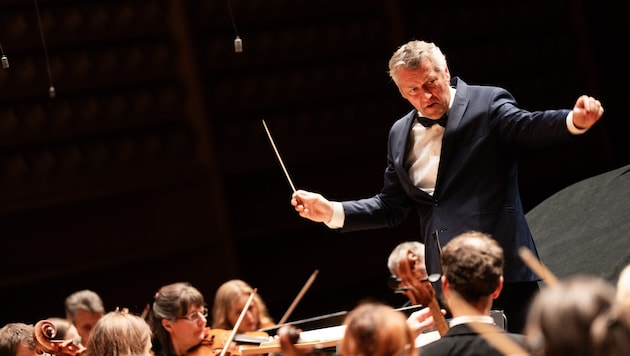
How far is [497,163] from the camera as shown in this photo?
10.6 ft

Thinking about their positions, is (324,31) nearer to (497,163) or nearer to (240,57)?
(240,57)

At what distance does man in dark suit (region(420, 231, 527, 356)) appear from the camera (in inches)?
91.1

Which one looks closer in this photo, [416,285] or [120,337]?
[416,285]

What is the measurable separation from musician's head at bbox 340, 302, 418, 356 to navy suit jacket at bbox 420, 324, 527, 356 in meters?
0.22

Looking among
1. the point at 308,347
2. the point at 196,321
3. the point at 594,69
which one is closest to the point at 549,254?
the point at 196,321

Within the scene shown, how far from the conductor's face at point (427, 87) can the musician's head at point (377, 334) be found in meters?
1.33

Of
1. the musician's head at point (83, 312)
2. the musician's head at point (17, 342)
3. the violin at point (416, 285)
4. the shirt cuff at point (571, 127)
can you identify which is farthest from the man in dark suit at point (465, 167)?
the musician's head at point (83, 312)

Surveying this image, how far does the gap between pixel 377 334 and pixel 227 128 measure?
4732 mm

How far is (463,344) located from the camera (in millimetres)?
2277

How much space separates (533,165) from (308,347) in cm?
508

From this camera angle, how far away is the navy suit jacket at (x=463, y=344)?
88.7 inches

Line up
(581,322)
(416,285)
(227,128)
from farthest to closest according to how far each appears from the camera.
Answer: (227,128) < (416,285) < (581,322)

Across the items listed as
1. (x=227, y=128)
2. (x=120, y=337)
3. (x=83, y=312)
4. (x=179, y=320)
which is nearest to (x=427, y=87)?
(x=120, y=337)

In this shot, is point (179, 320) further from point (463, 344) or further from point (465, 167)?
point (463, 344)
